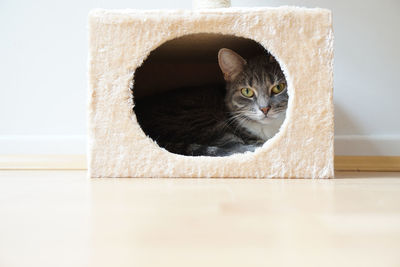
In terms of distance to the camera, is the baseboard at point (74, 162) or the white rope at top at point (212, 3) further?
the baseboard at point (74, 162)

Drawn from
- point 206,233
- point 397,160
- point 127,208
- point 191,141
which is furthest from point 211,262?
point 397,160

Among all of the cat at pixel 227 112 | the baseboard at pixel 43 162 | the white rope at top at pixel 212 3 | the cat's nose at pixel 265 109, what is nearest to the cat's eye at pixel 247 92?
the cat at pixel 227 112

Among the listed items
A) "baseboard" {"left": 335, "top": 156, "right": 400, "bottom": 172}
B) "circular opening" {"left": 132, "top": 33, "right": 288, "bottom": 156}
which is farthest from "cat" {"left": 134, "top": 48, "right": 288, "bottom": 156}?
"baseboard" {"left": 335, "top": 156, "right": 400, "bottom": 172}

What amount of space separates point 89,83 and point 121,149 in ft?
0.73

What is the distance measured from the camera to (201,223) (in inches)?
27.9

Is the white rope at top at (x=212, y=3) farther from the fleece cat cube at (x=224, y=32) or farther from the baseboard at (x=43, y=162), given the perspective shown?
the baseboard at (x=43, y=162)

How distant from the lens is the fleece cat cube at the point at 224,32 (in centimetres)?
112

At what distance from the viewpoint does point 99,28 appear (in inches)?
44.6

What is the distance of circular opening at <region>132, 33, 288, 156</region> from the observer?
4.61ft

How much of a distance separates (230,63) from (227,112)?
20cm

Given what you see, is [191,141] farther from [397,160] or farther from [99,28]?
[397,160]

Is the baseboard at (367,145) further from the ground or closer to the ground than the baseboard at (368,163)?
further from the ground

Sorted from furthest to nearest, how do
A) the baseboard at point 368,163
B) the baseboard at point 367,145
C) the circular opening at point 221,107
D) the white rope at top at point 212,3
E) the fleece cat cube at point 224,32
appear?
the baseboard at point 367,145 < the baseboard at point 368,163 < the circular opening at point 221,107 < the white rope at top at point 212,3 < the fleece cat cube at point 224,32

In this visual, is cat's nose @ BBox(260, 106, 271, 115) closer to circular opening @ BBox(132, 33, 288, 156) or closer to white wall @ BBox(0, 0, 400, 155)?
circular opening @ BBox(132, 33, 288, 156)
